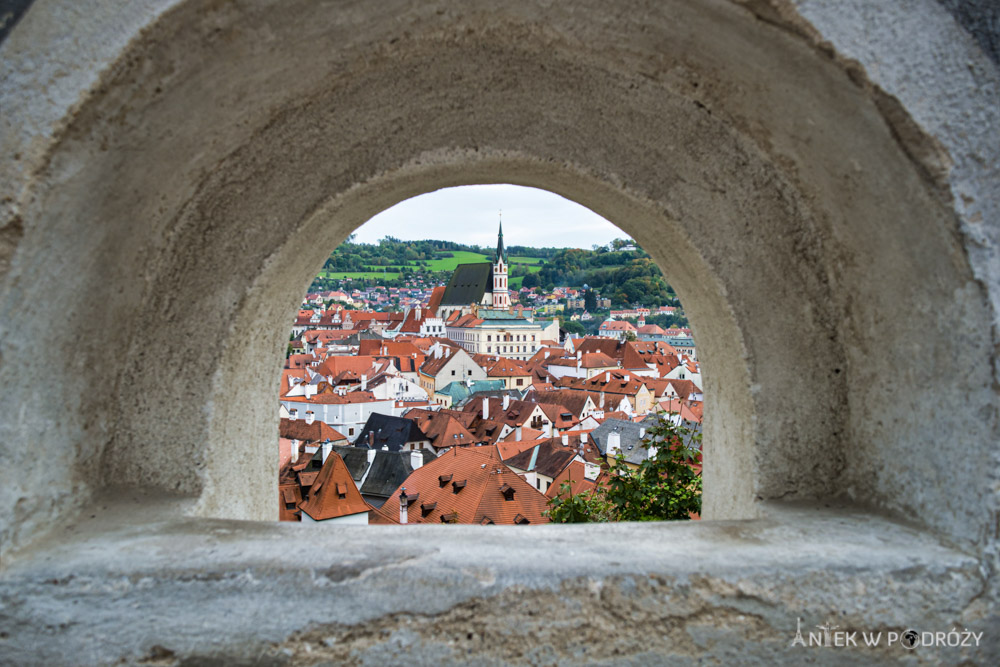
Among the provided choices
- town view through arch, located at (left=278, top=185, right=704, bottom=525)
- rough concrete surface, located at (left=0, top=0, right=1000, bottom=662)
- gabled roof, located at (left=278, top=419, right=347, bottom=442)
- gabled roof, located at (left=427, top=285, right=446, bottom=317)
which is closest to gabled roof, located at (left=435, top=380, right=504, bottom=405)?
town view through arch, located at (left=278, top=185, right=704, bottom=525)

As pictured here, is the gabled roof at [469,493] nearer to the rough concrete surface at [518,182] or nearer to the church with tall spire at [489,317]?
the rough concrete surface at [518,182]

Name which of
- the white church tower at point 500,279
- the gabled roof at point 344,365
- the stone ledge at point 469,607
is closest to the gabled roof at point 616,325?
the white church tower at point 500,279

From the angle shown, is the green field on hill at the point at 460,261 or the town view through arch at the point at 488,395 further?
the green field on hill at the point at 460,261

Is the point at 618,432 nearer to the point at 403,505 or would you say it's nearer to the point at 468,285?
the point at 403,505

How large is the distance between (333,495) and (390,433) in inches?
581

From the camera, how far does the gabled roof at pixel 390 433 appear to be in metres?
34.6

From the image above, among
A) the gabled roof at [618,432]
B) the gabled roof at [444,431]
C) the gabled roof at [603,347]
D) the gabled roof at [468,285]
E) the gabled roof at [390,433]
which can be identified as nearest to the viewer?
the gabled roof at [618,432]

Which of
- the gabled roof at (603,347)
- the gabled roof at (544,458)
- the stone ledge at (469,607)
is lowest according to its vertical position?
the gabled roof at (544,458)

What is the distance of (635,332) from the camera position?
8331 centimetres

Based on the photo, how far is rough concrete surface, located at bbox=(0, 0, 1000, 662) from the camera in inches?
57.1

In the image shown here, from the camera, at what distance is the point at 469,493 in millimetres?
20812

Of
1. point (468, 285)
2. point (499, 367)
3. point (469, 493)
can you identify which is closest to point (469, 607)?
point (469, 493)

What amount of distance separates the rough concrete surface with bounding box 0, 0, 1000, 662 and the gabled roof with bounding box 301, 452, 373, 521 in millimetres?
19207

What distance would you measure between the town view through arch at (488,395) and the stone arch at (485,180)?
1.73ft
